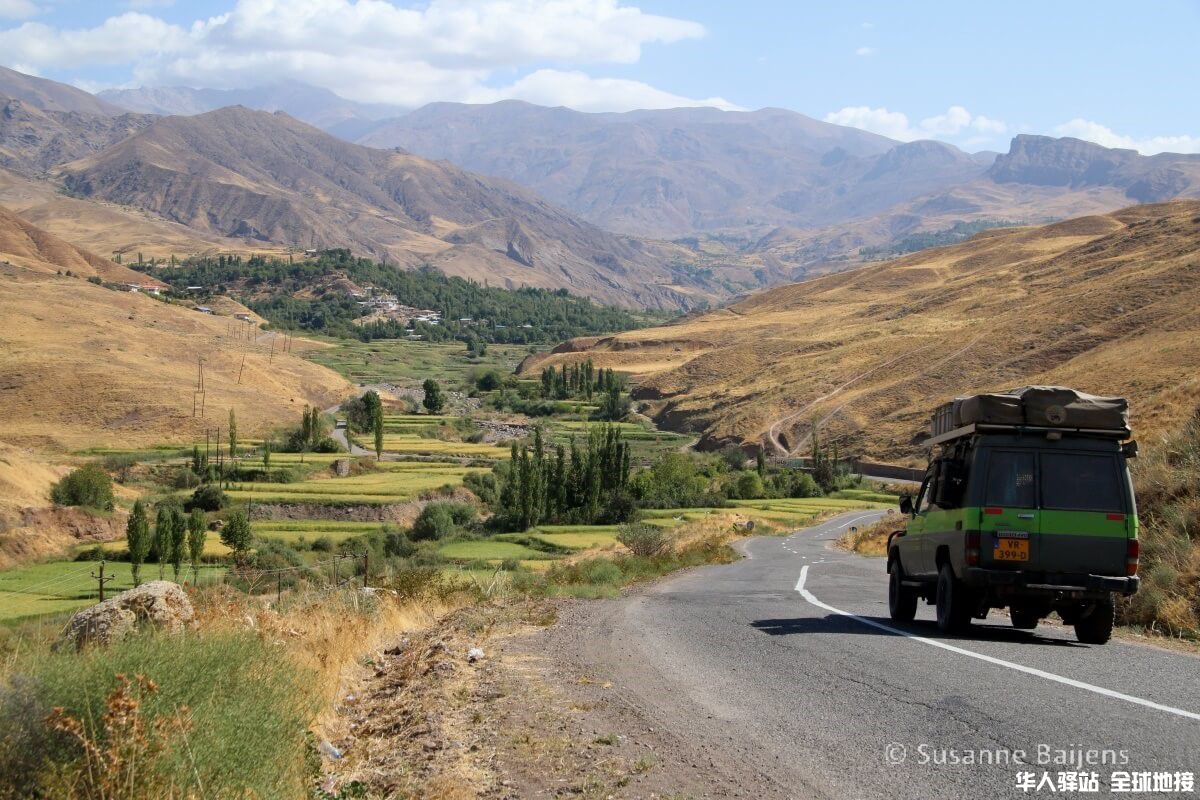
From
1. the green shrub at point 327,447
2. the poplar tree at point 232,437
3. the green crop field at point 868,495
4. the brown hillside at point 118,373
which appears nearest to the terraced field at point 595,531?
the green crop field at point 868,495

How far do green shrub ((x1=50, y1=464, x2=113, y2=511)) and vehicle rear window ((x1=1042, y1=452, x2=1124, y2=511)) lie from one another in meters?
63.3

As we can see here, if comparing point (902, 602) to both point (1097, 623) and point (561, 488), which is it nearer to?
point (1097, 623)

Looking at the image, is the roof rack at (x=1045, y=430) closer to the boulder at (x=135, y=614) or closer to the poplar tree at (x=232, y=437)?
the boulder at (x=135, y=614)

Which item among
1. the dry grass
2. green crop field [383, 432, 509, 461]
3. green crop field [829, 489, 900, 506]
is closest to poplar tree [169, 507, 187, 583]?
green crop field [383, 432, 509, 461]

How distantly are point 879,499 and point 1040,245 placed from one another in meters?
126

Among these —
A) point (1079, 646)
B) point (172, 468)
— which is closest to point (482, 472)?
point (172, 468)

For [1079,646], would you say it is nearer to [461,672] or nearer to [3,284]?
[461,672]

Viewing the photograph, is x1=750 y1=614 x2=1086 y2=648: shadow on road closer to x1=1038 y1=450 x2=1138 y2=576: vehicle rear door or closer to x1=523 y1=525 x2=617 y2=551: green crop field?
x1=1038 y1=450 x2=1138 y2=576: vehicle rear door

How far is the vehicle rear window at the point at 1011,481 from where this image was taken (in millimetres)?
13047

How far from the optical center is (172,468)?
3223 inches

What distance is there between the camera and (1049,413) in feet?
43.1

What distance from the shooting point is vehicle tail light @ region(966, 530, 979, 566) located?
13008mm

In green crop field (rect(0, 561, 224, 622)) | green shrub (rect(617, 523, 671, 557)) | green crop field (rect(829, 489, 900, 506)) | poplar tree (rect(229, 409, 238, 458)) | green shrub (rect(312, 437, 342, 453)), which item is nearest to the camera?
green shrub (rect(617, 523, 671, 557))

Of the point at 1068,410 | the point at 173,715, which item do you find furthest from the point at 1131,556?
the point at 173,715
